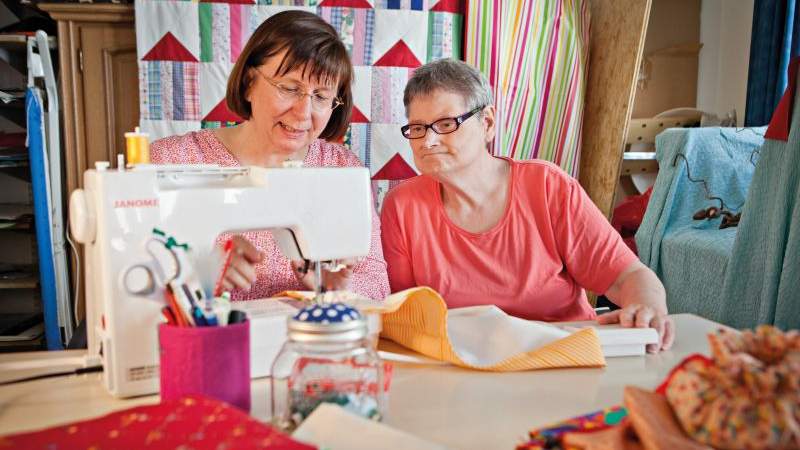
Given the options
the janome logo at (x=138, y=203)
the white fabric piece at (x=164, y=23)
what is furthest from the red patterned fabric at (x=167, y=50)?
the janome logo at (x=138, y=203)

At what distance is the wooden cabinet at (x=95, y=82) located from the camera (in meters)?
2.91

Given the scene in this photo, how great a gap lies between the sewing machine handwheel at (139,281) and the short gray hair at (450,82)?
1.00 meters

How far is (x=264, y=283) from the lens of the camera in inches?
65.7

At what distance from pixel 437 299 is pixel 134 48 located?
2224 mm

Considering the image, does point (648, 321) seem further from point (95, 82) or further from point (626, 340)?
point (95, 82)

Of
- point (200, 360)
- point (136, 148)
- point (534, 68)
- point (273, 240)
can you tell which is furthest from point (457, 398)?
point (534, 68)

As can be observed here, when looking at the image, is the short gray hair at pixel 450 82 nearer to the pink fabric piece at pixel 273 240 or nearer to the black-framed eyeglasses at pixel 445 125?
the black-framed eyeglasses at pixel 445 125

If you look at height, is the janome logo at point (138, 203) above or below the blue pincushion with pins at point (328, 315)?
above

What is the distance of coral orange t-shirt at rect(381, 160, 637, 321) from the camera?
71.3 inches

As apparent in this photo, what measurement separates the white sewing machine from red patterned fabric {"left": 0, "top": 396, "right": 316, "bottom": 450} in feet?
0.84

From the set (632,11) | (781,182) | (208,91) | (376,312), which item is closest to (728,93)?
(632,11)

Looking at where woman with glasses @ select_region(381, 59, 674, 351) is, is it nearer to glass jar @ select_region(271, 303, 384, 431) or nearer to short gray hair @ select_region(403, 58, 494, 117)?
short gray hair @ select_region(403, 58, 494, 117)

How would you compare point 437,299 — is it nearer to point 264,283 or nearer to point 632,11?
point 264,283

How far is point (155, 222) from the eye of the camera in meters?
1.04
